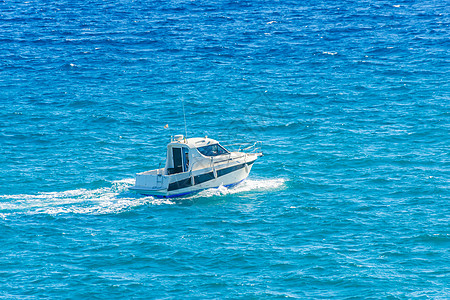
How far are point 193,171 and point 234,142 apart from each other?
10600 millimetres

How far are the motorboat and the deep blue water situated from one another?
0.97 m

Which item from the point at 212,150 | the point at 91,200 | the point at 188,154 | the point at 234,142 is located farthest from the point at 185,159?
the point at 234,142

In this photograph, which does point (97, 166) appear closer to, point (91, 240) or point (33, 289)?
point (91, 240)

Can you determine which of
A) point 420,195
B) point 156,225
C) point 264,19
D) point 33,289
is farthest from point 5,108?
point 264,19

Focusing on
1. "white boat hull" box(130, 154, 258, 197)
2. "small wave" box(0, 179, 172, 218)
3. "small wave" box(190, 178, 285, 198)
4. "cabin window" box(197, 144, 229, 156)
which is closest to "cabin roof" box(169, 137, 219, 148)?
"cabin window" box(197, 144, 229, 156)

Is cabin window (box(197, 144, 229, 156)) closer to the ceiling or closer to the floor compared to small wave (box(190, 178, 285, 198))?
closer to the ceiling

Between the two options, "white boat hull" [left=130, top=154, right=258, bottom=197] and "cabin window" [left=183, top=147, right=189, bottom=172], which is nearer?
"white boat hull" [left=130, top=154, right=258, bottom=197]

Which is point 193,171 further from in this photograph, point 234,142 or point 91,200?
point 234,142

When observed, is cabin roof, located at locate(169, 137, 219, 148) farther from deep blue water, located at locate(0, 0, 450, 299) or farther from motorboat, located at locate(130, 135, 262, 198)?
deep blue water, located at locate(0, 0, 450, 299)

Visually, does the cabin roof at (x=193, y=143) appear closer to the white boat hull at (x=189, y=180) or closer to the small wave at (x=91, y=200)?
the white boat hull at (x=189, y=180)

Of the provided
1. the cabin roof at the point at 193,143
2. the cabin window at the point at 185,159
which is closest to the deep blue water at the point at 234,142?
the cabin window at the point at 185,159

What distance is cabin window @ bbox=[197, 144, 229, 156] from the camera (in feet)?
145

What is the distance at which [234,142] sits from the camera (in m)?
53.2

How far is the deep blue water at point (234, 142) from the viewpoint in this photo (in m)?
32.3
